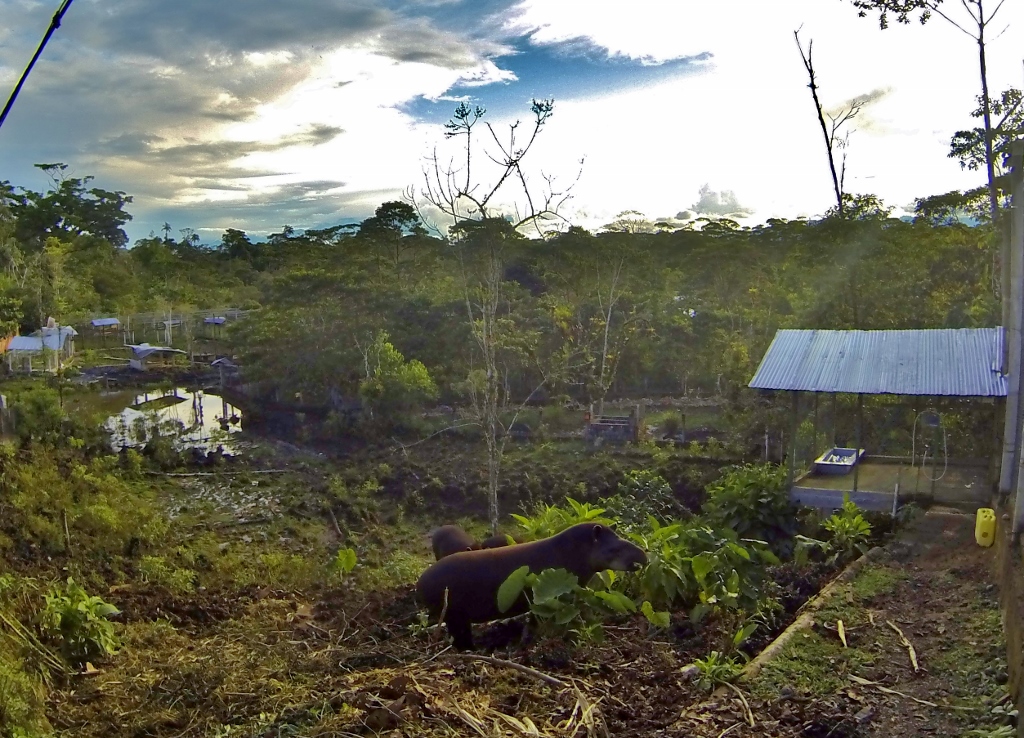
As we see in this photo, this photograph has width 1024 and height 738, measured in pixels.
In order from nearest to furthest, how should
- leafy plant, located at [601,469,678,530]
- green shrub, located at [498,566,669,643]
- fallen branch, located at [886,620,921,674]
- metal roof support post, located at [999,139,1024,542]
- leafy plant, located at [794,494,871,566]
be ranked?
fallen branch, located at [886,620,921,674] → green shrub, located at [498,566,669,643] → leafy plant, located at [794,494,871,566] → metal roof support post, located at [999,139,1024,542] → leafy plant, located at [601,469,678,530]

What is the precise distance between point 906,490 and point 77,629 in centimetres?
828

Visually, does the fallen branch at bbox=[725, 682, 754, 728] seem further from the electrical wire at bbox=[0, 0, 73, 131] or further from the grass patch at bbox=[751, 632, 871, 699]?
the electrical wire at bbox=[0, 0, 73, 131]

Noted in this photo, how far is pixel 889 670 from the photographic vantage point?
4.09 meters

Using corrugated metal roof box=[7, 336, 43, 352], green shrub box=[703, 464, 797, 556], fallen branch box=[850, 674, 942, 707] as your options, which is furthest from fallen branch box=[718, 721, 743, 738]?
corrugated metal roof box=[7, 336, 43, 352]

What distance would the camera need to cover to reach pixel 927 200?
14125 millimetres

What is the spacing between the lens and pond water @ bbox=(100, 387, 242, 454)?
18984 mm

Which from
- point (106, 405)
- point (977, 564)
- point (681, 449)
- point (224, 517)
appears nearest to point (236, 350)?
point (106, 405)

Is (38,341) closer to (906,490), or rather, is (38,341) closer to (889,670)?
(906,490)

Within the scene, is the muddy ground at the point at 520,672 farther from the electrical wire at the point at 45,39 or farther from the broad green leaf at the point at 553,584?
the electrical wire at the point at 45,39

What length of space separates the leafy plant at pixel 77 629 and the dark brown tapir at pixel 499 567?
2.06 m

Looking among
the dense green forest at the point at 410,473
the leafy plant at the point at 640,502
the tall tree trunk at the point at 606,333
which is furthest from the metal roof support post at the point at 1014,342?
the tall tree trunk at the point at 606,333

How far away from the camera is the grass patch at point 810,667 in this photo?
150 inches

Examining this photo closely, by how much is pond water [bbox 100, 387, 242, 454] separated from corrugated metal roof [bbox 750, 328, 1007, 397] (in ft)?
46.8

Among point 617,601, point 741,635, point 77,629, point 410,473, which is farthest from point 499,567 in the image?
point 410,473
